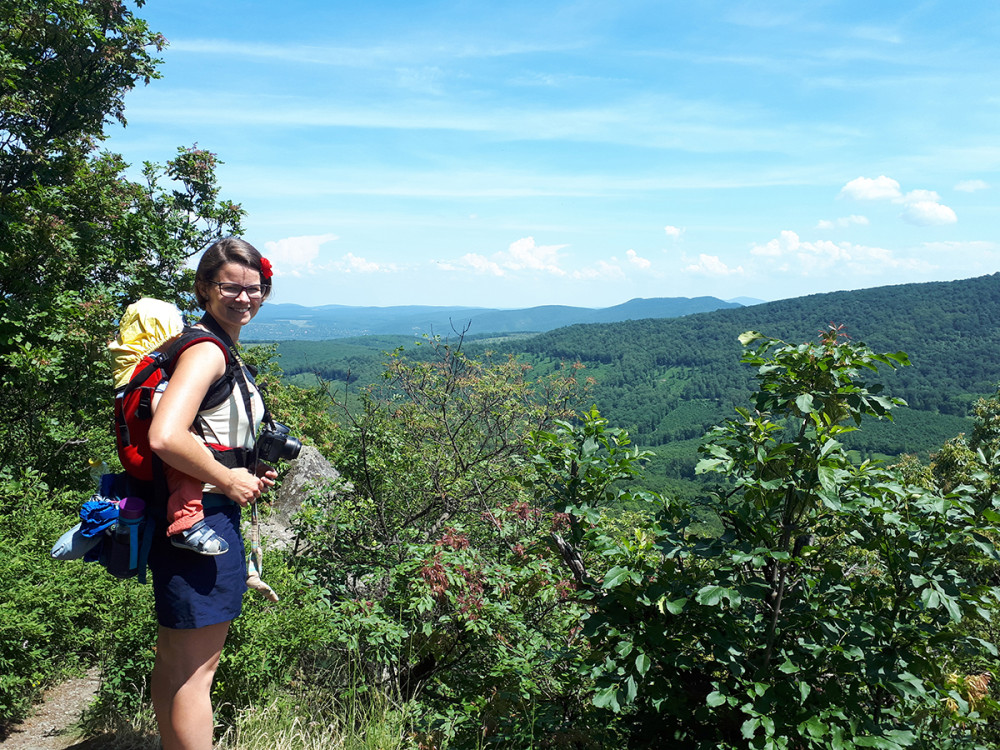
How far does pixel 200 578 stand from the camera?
1.89 m

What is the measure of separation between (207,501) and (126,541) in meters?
0.28

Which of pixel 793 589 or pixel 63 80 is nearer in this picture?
pixel 793 589

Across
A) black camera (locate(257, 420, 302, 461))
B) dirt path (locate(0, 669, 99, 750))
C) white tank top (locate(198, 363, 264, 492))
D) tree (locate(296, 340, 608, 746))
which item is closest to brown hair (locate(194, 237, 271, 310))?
white tank top (locate(198, 363, 264, 492))

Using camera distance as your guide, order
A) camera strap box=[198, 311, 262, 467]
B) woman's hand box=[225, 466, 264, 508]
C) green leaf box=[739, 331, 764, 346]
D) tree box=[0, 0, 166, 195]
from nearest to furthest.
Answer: woman's hand box=[225, 466, 264, 508] → camera strap box=[198, 311, 262, 467] → green leaf box=[739, 331, 764, 346] → tree box=[0, 0, 166, 195]

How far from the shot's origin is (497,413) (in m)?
7.38

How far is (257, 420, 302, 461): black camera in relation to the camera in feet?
7.16

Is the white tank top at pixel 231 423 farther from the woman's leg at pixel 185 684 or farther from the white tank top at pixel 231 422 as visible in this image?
the woman's leg at pixel 185 684

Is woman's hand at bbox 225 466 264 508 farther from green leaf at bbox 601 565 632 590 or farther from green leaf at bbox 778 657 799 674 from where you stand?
green leaf at bbox 778 657 799 674

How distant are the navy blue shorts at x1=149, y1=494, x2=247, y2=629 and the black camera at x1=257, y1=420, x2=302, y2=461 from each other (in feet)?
0.87

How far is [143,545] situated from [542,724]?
1777mm

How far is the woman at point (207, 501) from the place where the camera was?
180cm

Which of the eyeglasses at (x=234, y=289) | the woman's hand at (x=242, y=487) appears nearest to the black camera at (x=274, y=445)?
the woman's hand at (x=242, y=487)

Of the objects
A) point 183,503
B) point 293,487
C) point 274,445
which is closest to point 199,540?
point 183,503

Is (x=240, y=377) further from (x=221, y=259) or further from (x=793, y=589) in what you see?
(x=793, y=589)
